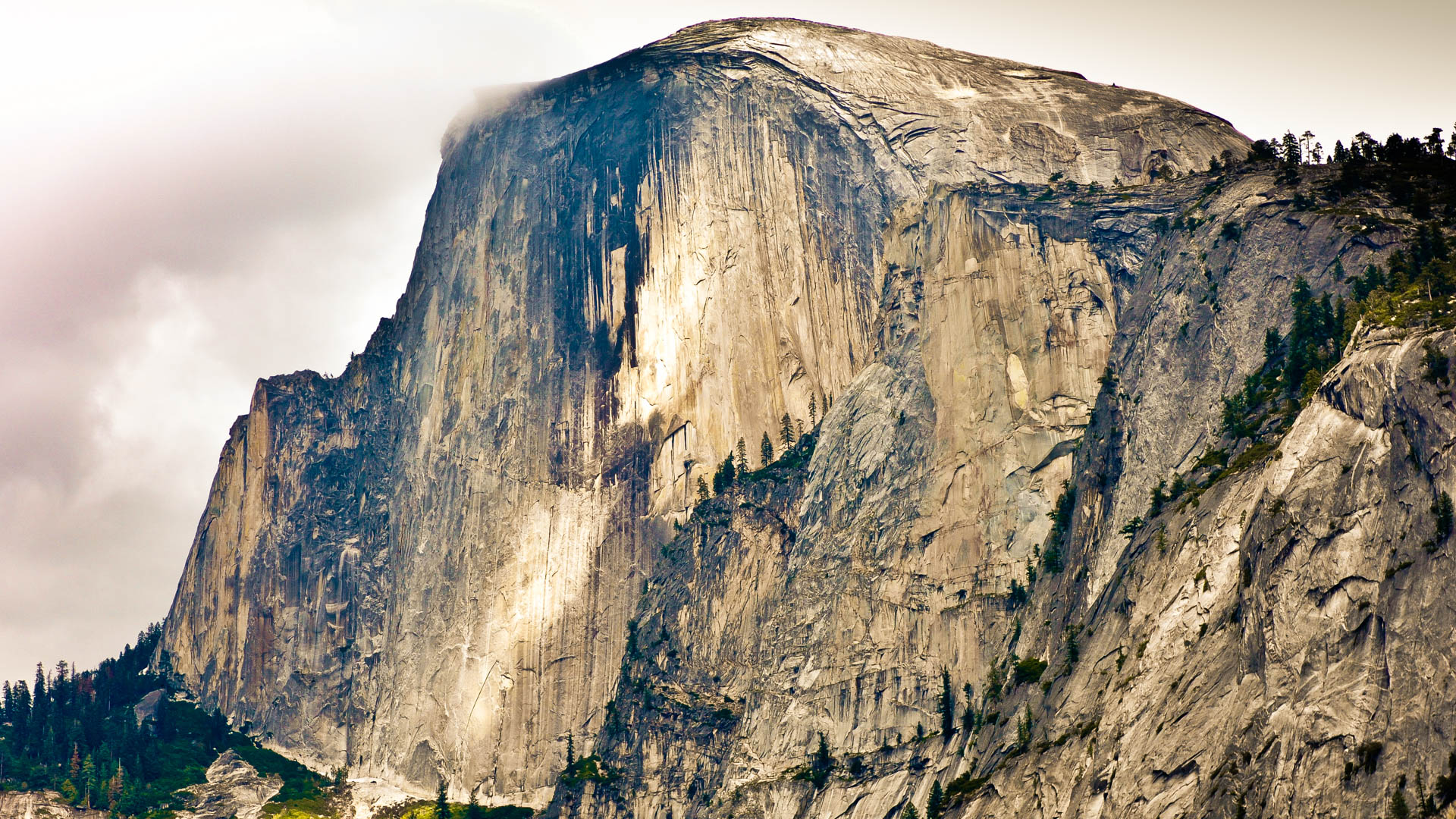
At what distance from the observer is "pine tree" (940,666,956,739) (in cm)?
14138

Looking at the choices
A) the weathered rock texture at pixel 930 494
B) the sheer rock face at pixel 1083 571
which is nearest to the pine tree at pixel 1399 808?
the sheer rock face at pixel 1083 571

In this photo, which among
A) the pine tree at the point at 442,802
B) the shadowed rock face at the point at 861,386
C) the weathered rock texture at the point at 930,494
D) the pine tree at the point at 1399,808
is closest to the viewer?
the pine tree at the point at 1399,808

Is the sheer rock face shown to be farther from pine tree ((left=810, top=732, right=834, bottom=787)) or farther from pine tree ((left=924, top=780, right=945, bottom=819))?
pine tree ((left=924, top=780, right=945, bottom=819))

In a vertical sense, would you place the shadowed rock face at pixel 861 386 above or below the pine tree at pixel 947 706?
above

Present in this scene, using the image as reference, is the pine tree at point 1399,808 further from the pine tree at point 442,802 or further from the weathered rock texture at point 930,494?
the pine tree at point 442,802

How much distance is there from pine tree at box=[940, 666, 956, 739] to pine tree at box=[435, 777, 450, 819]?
67.3m

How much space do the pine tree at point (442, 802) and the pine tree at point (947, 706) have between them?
67317 millimetres

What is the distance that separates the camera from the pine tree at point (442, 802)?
613ft

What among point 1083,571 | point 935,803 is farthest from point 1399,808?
→ point 935,803

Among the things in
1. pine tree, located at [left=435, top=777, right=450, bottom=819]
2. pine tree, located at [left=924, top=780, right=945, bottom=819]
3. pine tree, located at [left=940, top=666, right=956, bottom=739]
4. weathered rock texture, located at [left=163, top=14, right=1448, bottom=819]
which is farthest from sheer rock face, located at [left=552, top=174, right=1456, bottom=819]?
pine tree, located at [left=435, top=777, right=450, bottom=819]

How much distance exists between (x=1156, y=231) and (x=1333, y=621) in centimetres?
6704

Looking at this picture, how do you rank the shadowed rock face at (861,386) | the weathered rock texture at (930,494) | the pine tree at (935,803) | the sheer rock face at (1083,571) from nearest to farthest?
the sheer rock face at (1083,571) < the weathered rock texture at (930,494) < the pine tree at (935,803) < the shadowed rock face at (861,386)

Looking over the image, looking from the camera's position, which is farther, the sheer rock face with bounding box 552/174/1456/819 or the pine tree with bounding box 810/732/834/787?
the pine tree with bounding box 810/732/834/787

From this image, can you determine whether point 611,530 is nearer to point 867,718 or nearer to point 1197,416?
point 867,718
